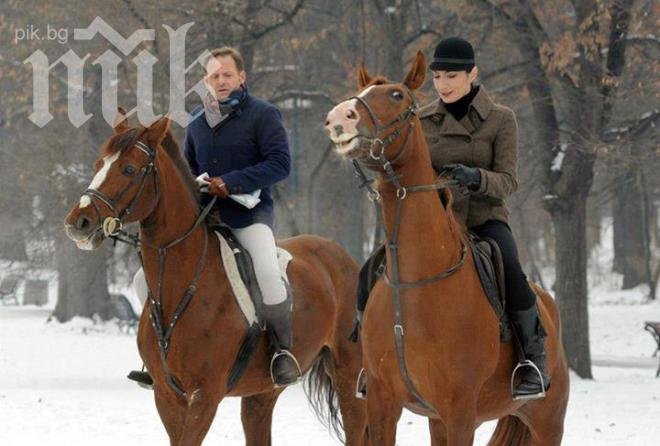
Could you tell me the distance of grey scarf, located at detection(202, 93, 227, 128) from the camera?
761 cm

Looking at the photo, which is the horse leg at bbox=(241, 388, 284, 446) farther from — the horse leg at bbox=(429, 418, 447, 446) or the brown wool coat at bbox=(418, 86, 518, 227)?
the brown wool coat at bbox=(418, 86, 518, 227)

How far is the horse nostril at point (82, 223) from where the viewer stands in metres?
6.13

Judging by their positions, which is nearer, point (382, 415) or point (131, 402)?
point (382, 415)

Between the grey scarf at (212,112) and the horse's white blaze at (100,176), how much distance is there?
4.03 ft

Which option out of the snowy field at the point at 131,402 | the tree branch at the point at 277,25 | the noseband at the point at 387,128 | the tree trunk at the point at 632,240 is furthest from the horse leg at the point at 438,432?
the tree trunk at the point at 632,240

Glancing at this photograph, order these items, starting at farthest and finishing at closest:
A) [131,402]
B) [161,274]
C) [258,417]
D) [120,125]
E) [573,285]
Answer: [573,285] < [131,402] < [258,417] < [161,274] < [120,125]

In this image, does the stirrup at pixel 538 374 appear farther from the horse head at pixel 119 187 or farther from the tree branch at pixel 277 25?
the tree branch at pixel 277 25

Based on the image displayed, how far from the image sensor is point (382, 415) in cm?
589

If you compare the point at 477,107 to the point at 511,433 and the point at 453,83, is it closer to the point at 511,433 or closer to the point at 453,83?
the point at 453,83

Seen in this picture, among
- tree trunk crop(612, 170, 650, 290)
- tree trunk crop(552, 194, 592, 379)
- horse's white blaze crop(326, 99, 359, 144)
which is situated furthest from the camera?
tree trunk crop(612, 170, 650, 290)

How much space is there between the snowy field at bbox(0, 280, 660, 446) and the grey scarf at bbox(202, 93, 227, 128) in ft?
16.8

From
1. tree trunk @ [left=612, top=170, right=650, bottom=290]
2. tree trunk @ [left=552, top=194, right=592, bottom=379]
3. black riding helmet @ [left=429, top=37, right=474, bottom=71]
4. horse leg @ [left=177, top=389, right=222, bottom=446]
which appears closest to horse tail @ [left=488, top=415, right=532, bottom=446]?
horse leg @ [left=177, top=389, right=222, bottom=446]

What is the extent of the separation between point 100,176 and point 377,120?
1.83 metres

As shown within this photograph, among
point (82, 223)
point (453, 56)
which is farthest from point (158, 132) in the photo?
point (453, 56)
